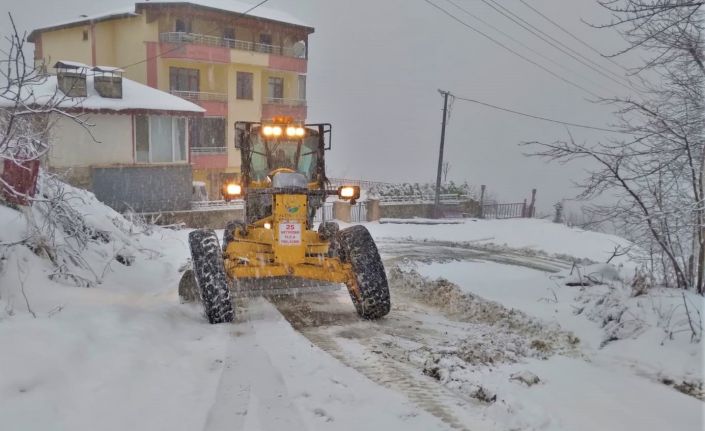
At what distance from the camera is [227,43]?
31.0 meters

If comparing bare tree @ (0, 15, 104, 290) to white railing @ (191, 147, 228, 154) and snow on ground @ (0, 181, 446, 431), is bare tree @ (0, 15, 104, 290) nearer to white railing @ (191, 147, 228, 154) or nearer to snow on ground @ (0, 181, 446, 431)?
snow on ground @ (0, 181, 446, 431)

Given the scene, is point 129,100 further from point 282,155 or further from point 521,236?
point 521,236

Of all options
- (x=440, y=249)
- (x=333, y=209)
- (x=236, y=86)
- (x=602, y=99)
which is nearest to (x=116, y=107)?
(x=333, y=209)

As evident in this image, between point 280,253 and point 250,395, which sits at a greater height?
point 280,253

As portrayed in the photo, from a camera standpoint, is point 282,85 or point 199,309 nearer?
point 199,309

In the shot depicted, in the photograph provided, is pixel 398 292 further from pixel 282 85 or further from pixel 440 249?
pixel 282 85

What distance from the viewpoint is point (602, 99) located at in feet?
23.5

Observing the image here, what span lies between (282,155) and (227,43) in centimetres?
2534

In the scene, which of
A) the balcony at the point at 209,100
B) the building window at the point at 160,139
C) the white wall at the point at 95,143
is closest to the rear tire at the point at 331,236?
the white wall at the point at 95,143

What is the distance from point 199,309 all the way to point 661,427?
16.0 ft

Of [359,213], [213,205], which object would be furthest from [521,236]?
[213,205]

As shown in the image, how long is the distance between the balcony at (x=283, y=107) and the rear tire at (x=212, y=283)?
87.6ft

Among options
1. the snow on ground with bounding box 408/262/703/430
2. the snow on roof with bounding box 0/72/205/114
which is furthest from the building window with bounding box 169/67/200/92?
the snow on ground with bounding box 408/262/703/430

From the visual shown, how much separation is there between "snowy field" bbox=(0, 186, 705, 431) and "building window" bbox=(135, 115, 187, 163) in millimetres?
12081
